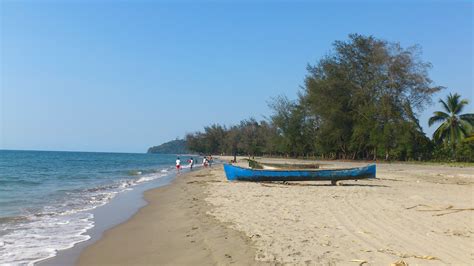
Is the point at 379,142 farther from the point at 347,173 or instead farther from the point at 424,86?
the point at 347,173

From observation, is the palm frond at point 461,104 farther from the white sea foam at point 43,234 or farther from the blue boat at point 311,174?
the white sea foam at point 43,234

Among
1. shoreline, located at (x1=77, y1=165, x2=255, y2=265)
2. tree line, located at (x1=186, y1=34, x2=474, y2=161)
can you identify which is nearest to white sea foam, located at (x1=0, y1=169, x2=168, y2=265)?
shoreline, located at (x1=77, y1=165, x2=255, y2=265)

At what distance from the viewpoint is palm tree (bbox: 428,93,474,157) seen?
48.3 m

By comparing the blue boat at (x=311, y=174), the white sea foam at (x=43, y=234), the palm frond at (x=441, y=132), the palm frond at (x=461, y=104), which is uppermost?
the palm frond at (x=461, y=104)

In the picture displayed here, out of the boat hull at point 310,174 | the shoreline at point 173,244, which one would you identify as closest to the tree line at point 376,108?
the boat hull at point 310,174

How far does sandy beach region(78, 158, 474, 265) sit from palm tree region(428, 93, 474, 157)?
40396 mm

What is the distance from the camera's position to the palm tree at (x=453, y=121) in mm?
48281

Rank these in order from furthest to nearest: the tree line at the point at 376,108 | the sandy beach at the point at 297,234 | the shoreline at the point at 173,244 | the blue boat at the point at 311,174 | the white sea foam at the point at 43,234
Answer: the tree line at the point at 376,108, the blue boat at the point at 311,174, the white sea foam at the point at 43,234, the shoreline at the point at 173,244, the sandy beach at the point at 297,234

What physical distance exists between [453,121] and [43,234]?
49850 millimetres

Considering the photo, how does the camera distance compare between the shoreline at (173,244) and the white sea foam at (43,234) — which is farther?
the white sea foam at (43,234)

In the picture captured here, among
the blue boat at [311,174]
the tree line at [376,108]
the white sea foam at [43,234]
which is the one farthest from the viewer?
the tree line at [376,108]

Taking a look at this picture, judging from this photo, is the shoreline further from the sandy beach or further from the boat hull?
the boat hull

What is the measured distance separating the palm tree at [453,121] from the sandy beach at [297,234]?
40.4 metres

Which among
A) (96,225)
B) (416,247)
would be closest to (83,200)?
(96,225)
